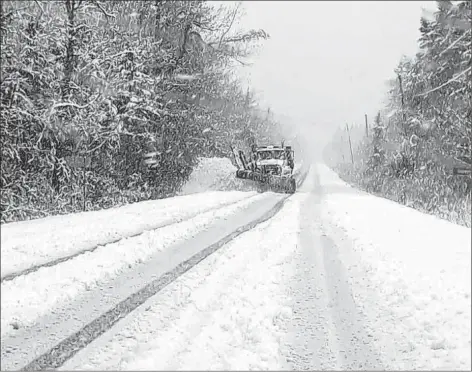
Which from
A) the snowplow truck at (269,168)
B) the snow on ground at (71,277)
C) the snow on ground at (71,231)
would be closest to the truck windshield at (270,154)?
the snowplow truck at (269,168)

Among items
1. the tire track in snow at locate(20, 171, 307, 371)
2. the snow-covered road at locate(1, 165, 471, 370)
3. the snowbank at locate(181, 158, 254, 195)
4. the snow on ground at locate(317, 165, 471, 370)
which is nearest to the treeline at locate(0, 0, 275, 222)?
the snowbank at locate(181, 158, 254, 195)

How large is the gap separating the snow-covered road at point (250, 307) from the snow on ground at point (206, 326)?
0.01m

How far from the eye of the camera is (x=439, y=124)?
844 inches

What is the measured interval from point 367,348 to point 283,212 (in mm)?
→ 9353

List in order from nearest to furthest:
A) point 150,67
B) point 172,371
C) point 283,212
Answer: point 172,371, point 283,212, point 150,67

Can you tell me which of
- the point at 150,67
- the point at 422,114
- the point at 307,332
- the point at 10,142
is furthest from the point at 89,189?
the point at 422,114

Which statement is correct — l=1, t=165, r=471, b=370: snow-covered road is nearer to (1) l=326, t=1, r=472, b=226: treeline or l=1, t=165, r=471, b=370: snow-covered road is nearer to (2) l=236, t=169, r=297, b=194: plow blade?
(1) l=326, t=1, r=472, b=226: treeline

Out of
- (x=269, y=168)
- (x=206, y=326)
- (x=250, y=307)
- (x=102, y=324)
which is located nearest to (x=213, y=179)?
(x=269, y=168)

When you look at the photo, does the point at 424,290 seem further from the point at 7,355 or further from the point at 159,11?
the point at 159,11

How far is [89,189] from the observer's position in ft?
51.5

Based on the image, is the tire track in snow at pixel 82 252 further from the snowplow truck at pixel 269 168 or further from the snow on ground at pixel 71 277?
the snowplow truck at pixel 269 168

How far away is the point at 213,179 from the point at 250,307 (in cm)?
1931

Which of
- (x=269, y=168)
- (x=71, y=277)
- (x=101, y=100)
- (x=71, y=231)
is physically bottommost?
(x=71, y=277)

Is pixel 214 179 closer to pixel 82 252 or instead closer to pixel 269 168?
pixel 269 168
